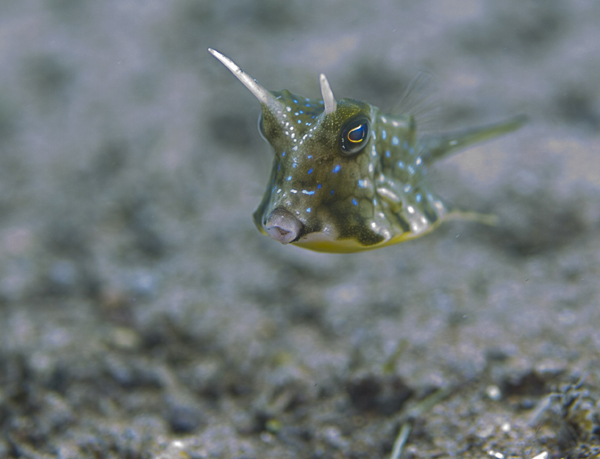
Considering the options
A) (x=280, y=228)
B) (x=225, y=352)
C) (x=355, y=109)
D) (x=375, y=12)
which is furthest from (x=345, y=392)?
(x=375, y=12)

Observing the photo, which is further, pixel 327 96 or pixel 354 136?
pixel 354 136

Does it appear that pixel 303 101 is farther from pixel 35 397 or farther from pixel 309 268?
pixel 35 397

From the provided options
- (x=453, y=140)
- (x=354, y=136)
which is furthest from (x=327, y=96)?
(x=453, y=140)

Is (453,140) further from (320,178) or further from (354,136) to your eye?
(320,178)

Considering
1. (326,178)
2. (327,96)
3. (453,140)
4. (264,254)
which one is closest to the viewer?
(327,96)

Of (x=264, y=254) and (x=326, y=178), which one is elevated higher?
(x=264, y=254)

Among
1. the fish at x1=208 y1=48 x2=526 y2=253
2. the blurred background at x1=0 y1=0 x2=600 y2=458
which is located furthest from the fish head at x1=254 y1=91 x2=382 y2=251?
the blurred background at x1=0 y1=0 x2=600 y2=458

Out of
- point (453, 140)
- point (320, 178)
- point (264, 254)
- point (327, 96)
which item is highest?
point (453, 140)
